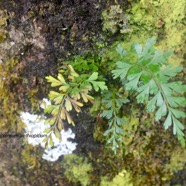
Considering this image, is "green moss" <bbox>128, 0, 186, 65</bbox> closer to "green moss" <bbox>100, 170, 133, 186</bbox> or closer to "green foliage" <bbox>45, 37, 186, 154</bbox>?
"green foliage" <bbox>45, 37, 186, 154</bbox>

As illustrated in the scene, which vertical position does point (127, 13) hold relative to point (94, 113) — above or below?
above

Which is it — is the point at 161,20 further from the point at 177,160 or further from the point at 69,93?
the point at 177,160

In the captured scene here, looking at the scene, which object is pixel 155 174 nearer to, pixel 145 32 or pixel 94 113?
pixel 94 113

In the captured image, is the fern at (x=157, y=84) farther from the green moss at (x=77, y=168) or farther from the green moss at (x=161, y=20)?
the green moss at (x=77, y=168)

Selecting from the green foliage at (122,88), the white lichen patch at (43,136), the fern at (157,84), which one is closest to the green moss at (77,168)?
the white lichen patch at (43,136)

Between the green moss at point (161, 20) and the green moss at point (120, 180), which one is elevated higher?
the green moss at point (161, 20)

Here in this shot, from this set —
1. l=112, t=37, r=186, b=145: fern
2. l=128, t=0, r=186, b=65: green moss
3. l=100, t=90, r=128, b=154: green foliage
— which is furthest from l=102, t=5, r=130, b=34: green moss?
l=100, t=90, r=128, b=154: green foliage

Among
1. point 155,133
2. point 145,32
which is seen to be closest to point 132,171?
point 155,133

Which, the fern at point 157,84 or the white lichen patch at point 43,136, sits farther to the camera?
the white lichen patch at point 43,136
